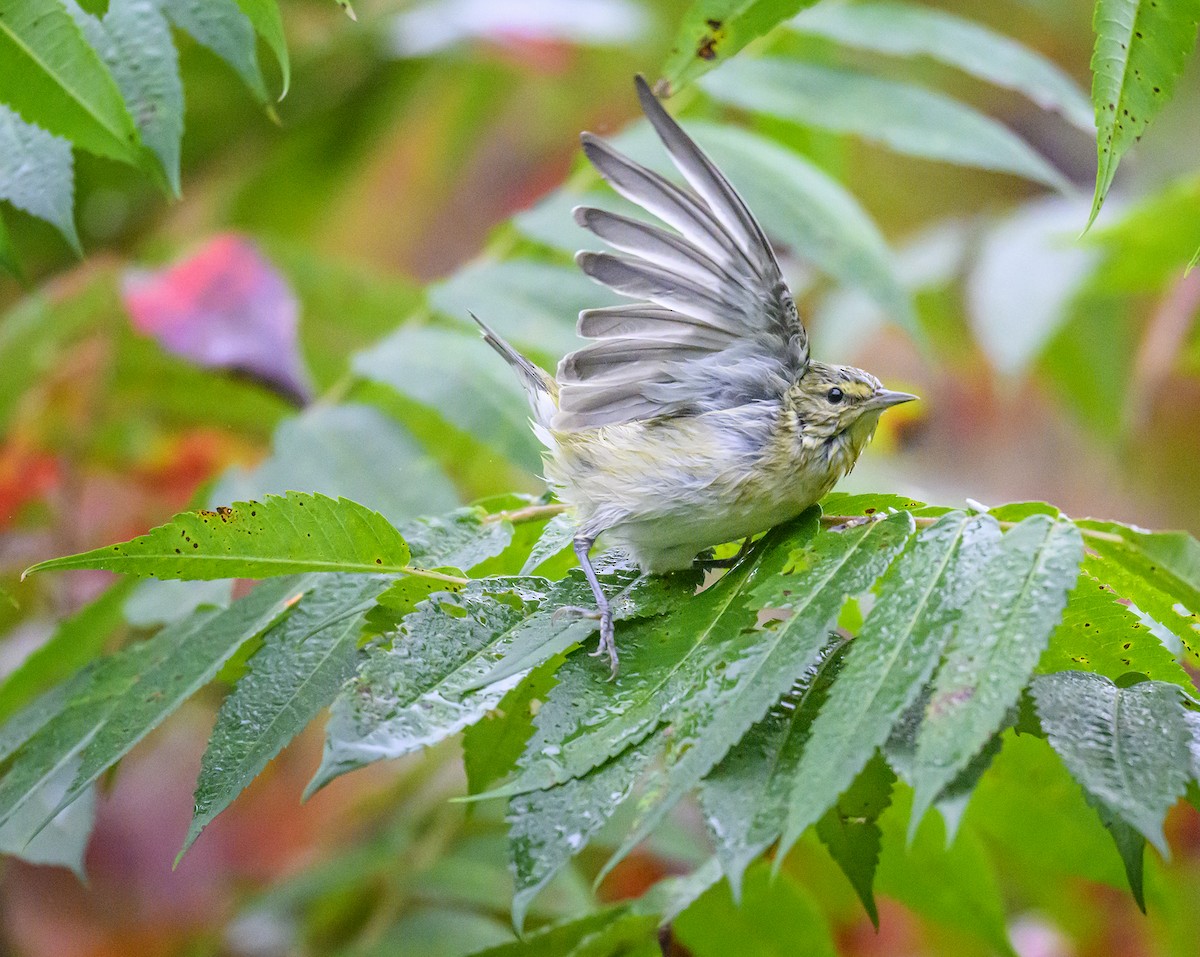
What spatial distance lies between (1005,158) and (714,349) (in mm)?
1014

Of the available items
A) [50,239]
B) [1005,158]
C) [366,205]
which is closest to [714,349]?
[1005,158]

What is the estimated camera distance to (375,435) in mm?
2496

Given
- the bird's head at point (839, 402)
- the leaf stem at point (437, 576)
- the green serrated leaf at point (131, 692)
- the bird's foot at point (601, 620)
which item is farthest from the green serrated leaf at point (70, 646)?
the bird's head at point (839, 402)

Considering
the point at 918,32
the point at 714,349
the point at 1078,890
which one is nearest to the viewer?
the point at 714,349

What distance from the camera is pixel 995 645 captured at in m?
1.40

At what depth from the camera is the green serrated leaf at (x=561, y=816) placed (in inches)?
53.9

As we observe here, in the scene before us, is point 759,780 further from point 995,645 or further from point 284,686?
point 284,686

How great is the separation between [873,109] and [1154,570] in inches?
66.9

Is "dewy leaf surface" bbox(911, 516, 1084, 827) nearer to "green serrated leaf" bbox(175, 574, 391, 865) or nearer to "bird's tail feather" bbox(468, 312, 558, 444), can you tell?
"green serrated leaf" bbox(175, 574, 391, 865)

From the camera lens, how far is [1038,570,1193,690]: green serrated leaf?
1.64 m

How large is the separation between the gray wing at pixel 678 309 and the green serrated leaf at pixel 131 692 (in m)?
0.71

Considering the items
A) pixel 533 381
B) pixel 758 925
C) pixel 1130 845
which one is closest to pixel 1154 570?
pixel 1130 845

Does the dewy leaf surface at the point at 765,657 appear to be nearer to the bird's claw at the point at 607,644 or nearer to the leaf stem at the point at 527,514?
the bird's claw at the point at 607,644

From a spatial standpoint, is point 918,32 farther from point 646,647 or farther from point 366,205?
point 366,205
